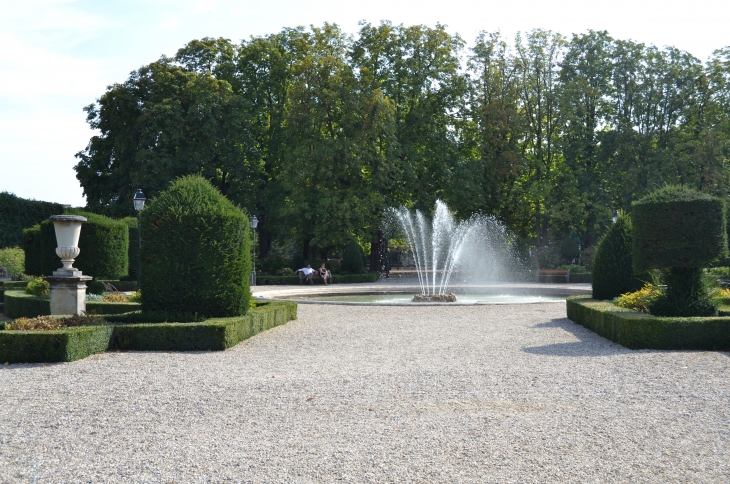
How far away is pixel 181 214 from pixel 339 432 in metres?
6.50

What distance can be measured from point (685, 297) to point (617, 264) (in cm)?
359

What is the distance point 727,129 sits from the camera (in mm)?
34781

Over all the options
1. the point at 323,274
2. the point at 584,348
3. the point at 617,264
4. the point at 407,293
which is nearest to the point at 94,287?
the point at 407,293

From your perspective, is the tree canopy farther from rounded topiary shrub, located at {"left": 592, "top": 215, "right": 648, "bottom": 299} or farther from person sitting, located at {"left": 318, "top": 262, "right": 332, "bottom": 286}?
rounded topiary shrub, located at {"left": 592, "top": 215, "right": 648, "bottom": 299}

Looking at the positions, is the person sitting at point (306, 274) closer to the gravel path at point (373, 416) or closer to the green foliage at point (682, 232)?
the gravel path at point (373, 416)

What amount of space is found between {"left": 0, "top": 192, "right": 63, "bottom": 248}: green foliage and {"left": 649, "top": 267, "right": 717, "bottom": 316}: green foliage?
109 feet

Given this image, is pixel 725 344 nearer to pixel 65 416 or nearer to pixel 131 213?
pixel 65 416

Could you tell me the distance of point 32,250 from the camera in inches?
797

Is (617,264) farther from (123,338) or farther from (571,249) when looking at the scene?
(571,249)

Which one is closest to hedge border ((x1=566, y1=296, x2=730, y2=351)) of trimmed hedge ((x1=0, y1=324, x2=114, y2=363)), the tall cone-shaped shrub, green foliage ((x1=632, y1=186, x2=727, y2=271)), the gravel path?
the gravel path

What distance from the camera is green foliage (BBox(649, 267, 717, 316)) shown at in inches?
414

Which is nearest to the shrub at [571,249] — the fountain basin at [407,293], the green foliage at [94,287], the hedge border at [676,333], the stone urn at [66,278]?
the fountain basin at [407,293]

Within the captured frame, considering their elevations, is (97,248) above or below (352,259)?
above

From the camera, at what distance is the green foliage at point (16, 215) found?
3675 cm
